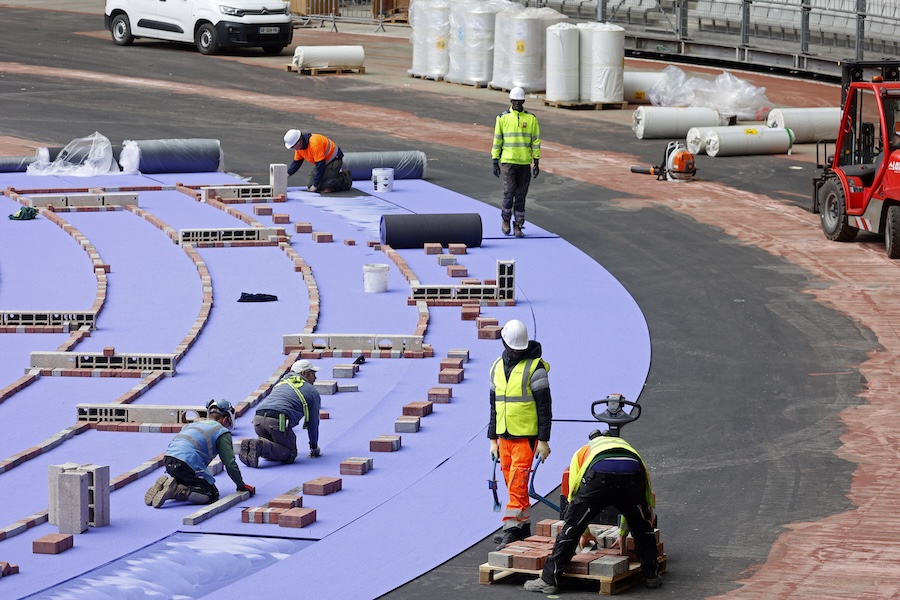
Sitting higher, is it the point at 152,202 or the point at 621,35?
the point at 621,35

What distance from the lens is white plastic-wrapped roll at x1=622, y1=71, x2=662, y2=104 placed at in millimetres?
33000

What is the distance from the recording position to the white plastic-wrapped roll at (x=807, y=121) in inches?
1121

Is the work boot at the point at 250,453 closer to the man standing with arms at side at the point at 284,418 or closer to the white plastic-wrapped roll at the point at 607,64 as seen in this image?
the man standing with arms at side at the point at 284,418

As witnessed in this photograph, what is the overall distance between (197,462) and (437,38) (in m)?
25.1

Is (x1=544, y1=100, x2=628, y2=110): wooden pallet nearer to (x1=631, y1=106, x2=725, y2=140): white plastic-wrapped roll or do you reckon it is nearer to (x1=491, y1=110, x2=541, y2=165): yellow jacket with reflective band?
(x1=631, y1=106, x2=725, y2=140): white plastic-wrapped roll

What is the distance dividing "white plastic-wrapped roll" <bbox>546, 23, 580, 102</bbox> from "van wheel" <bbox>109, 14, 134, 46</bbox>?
1371cm

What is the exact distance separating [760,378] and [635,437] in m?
2.47

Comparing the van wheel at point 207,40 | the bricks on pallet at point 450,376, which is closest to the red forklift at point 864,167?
the bricks on pallet at point 450,376

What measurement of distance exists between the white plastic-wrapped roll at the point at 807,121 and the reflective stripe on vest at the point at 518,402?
19202 millimetres

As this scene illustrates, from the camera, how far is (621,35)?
31.5 m

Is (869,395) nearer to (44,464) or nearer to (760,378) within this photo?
(760,378)

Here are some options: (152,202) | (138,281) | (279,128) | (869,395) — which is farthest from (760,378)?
(279,128)

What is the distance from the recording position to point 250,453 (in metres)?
12.7

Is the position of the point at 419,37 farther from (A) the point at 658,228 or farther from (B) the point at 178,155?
(A) the point at 658,228
